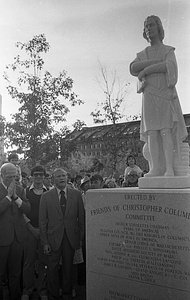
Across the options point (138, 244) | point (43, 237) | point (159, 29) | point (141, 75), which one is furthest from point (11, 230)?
point (159, 29)

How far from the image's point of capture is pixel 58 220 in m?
4.54

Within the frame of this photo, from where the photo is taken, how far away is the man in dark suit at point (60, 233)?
14.7ft

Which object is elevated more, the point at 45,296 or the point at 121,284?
the point at 121,284

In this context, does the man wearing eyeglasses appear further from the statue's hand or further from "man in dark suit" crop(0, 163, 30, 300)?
the statue's hand

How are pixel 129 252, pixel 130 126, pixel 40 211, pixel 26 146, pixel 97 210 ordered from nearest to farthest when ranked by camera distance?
1. pixel 129 252
2. pixel 97 210
3. pixel 40 211
4. pixel 26 146
5. pixel 130 126

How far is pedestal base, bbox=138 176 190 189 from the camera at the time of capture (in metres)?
3.93

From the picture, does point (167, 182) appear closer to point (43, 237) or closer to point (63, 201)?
point (63, 201)

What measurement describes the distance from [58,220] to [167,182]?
4.99ft

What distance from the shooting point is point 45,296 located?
4.61 metres

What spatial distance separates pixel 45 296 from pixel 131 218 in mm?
1708

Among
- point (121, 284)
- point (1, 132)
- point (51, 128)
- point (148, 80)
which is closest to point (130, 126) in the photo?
point (51, 128)

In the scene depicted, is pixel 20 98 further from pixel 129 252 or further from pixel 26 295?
pixel 129 252

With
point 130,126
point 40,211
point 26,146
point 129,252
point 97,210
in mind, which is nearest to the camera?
point 129,252

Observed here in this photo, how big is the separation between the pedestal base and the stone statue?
0.33ft
